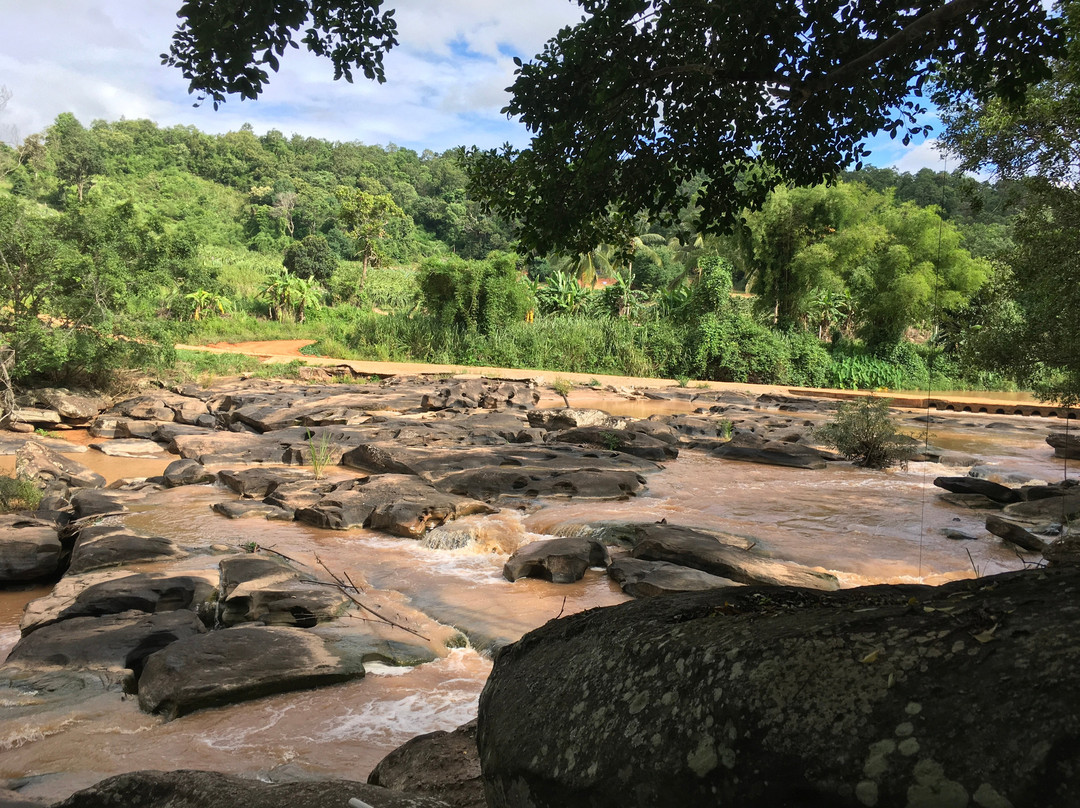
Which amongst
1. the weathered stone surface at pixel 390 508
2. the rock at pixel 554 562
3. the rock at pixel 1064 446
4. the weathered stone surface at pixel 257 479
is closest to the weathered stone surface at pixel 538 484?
the weathered stone surface at pixel 390 508

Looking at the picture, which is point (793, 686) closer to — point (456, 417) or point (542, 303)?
point (456, 417)

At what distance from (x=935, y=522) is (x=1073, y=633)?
9996 mm

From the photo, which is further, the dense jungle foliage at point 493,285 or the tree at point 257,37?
the dense jungle foliage at point 493,285

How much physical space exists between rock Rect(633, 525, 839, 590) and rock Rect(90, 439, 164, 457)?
35.8 ft

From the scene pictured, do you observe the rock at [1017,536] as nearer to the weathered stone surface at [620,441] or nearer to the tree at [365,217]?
the weathered stone surface at [620,441]

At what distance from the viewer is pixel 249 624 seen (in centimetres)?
614

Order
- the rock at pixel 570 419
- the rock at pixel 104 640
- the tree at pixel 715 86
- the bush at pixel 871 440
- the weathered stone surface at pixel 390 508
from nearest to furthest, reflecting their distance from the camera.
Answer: the tree at pixel 715 86 < the rock at pixel 104 640 < the weathered stone surface at pixel 390 508 < the bush at pixel 871 440 < the rock at pixel 570 419

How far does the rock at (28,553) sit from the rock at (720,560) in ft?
19.2

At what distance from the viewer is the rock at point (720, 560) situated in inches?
289

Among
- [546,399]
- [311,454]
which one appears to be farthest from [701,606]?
[546,399]

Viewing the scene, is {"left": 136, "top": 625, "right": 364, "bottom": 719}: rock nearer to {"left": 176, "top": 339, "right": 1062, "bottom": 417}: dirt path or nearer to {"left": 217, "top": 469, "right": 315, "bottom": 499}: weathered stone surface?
{"left": 217, "top": 469, "right": 315, "bottom": 499}: weathered stone surface

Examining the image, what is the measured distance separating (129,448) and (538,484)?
28.3 ft

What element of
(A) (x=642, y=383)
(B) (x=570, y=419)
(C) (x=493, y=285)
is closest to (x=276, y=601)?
(B) (x=570, y=419)

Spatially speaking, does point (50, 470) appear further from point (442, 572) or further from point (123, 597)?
point (442, 572)
